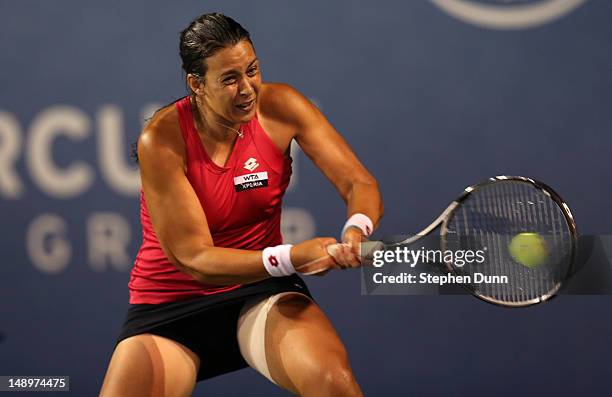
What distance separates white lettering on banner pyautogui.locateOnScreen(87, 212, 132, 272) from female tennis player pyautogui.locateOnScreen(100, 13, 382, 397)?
1180mm

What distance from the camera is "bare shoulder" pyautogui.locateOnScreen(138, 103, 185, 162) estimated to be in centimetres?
313

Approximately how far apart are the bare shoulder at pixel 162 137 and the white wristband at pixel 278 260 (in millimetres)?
413

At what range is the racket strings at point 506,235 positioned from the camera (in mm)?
3246

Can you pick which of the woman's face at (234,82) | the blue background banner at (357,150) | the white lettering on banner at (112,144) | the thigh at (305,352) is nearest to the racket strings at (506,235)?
the thigh at (305,352)

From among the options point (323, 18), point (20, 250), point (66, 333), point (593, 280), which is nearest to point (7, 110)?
point (20, 250)

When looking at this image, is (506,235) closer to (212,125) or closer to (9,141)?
(212,125)

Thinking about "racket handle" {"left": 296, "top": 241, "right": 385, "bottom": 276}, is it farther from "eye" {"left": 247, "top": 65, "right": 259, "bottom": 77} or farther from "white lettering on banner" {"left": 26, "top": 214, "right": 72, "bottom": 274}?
"white lettering on banner" {"left": 26, "top": 214, "right": 72, "bottom": 274}

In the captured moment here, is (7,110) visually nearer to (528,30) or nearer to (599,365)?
(528,30)

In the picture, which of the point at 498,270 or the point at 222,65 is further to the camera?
the point at 498,270

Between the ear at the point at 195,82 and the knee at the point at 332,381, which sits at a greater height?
the ear at the point at 195,82

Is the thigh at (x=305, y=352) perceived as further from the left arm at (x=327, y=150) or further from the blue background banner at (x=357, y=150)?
the blue background banner at (x=357, y=150)

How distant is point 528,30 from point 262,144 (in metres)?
1.53

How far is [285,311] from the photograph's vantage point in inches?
122

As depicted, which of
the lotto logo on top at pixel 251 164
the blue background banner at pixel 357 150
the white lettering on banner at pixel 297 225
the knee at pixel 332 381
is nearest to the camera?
the knee at pixel 332 381
